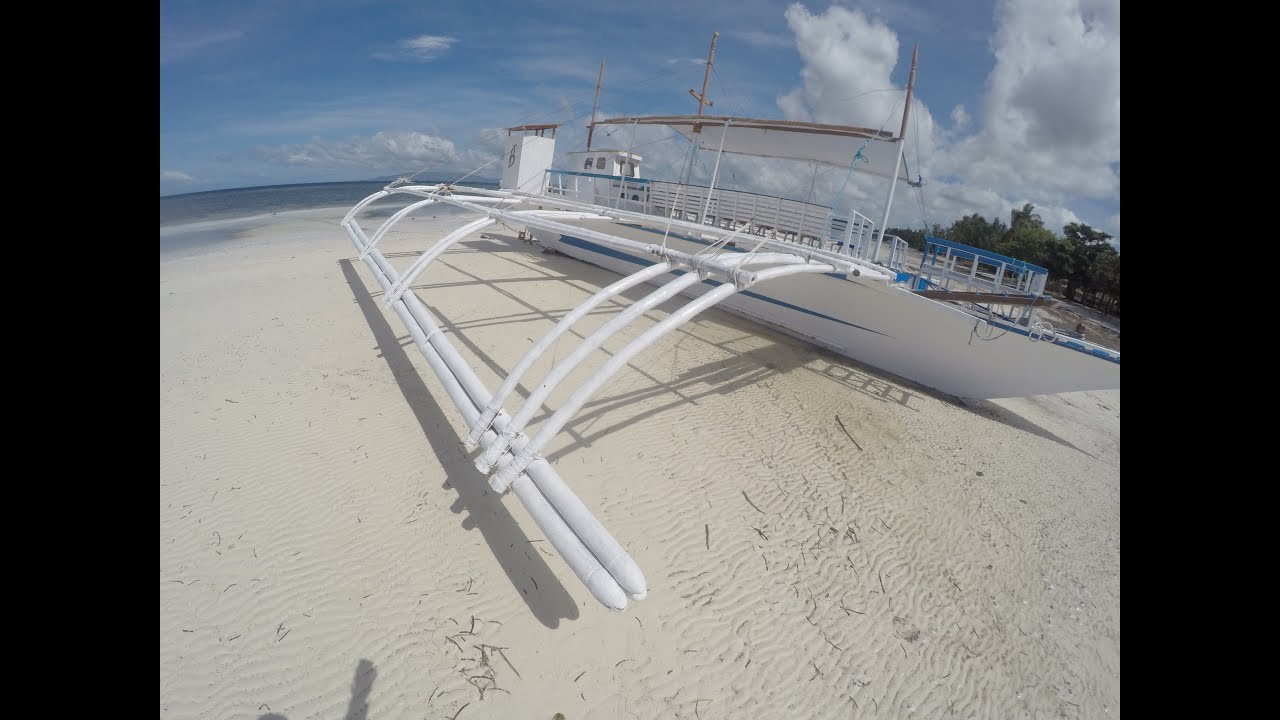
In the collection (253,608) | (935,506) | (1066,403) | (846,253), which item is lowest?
(253,608)

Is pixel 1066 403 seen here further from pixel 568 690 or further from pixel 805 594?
pixel 568 690

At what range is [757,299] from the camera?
10008 millimetres

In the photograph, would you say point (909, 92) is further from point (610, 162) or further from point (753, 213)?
point (610, 162)

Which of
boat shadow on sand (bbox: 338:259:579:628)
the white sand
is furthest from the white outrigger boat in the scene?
the white sand

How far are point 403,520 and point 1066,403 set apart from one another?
39.3 ft

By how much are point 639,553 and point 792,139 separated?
8.64m

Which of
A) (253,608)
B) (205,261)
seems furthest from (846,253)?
(205,261)

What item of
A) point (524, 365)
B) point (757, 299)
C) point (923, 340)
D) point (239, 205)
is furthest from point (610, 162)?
point (239, 205)

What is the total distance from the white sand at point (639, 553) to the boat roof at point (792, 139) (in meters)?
4.02

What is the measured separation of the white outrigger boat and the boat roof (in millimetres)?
28

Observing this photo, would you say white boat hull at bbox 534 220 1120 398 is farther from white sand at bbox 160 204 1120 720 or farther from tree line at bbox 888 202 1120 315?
tree line at bbox 888 202 1120 315

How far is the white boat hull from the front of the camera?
281 inches

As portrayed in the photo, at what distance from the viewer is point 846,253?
8211 mm

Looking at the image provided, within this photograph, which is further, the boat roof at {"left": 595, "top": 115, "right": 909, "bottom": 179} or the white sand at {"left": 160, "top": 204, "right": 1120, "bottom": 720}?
the boat roof at {"left": 595, "top": 115, "right": 909, "bottom": 179}
